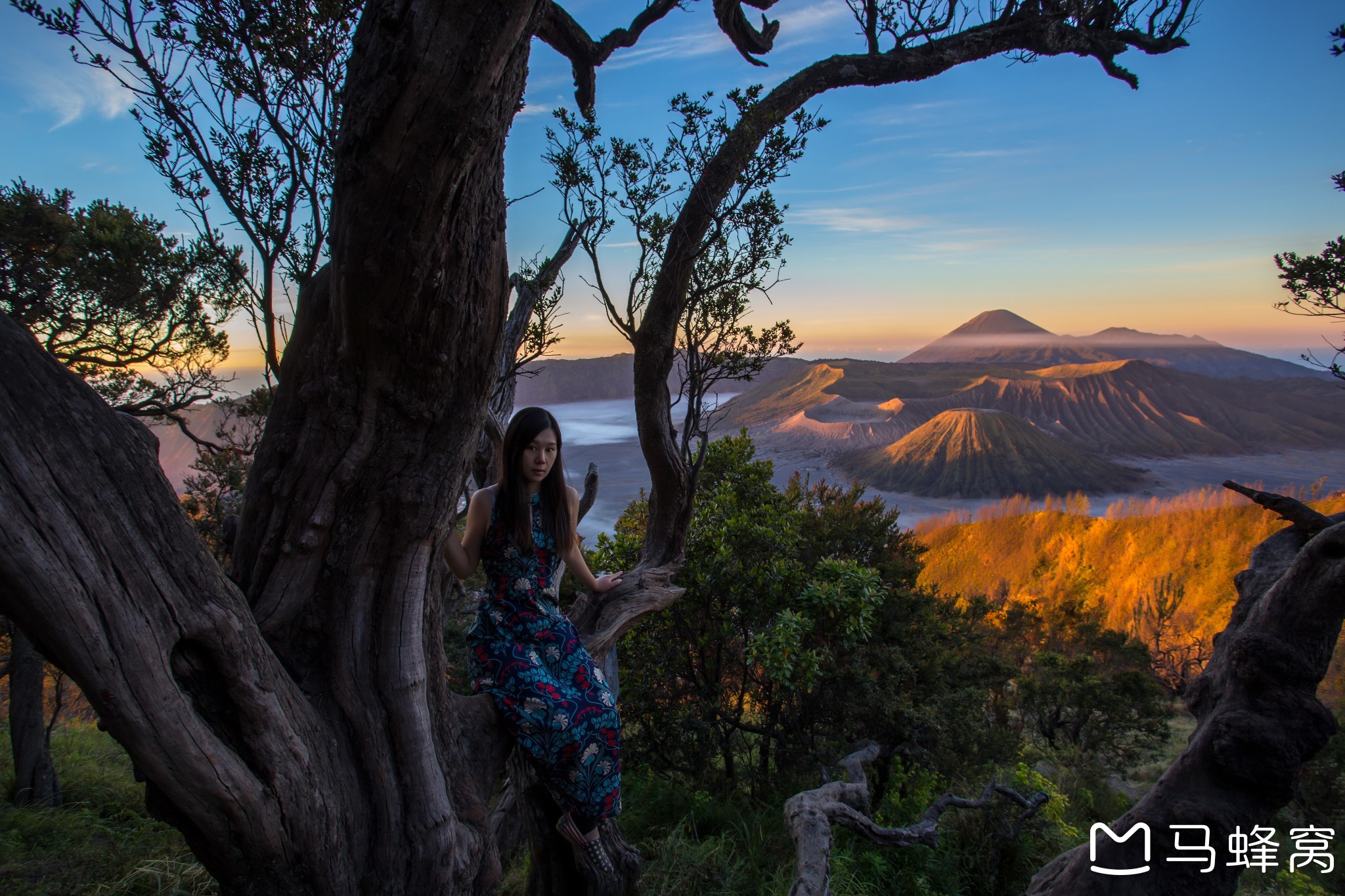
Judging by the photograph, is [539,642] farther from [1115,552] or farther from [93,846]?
[1115,552]

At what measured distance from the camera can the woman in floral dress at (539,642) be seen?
2.49 metres

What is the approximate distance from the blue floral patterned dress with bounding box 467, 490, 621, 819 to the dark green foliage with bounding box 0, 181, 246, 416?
2941mm

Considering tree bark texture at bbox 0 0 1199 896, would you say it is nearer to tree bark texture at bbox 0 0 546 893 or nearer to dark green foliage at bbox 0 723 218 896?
tree bark texture at bbox 0 0 546 893

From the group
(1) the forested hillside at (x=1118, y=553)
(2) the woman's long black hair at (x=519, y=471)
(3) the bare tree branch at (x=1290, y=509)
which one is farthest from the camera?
(1) the forested hillside at (x=1118, y=553)

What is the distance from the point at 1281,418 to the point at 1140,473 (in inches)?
744

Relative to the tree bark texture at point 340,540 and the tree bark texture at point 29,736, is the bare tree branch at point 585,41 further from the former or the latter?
the tree bark texture at point 29,736

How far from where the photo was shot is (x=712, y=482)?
5574mm

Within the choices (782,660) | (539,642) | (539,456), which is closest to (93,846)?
(539,642)

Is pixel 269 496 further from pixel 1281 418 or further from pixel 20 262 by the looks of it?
pixel 1281 418

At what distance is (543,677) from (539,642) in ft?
0.52

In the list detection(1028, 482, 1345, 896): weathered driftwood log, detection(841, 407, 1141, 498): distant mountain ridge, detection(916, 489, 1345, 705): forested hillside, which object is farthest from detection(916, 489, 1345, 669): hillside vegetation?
detection(1028, 482, 1345, 896): weathered driftwood log

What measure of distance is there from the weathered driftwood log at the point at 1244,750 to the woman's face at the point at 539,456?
276cm

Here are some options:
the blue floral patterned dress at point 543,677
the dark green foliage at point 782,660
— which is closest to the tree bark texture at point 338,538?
the blue floral patterned dress at point 543,677

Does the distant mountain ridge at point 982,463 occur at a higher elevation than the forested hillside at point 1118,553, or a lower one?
higher
